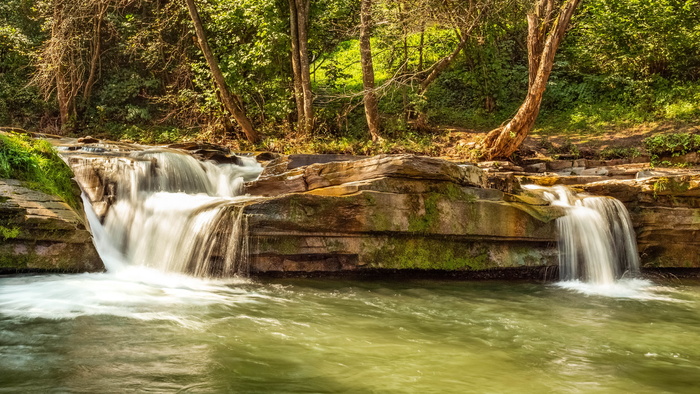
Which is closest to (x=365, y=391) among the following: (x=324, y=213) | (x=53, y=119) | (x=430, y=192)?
(x=324, y=213)

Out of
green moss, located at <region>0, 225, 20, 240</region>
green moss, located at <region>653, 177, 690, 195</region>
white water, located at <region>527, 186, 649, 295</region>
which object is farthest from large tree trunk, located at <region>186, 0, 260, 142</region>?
green moss, located at <region>653, 177, 690, 195</region>

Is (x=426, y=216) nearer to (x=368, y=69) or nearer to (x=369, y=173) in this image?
(x=369, y=173)

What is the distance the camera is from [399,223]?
873 centimetres

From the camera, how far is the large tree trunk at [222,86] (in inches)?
715

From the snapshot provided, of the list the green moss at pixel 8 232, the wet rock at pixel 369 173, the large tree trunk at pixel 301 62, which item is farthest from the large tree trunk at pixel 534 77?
the green moss at pixel 8 232

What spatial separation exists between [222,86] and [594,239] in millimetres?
13789

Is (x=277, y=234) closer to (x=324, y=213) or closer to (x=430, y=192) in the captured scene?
(x=324, y=213)

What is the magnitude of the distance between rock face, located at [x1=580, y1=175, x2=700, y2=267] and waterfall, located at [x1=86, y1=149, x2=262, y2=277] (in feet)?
22.8

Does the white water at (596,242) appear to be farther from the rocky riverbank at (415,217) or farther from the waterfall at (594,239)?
the rocky riverbank at (415,217)

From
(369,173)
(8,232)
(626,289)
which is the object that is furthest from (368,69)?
(8,232)

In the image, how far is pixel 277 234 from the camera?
8.40 metres

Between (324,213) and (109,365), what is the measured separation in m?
4.43

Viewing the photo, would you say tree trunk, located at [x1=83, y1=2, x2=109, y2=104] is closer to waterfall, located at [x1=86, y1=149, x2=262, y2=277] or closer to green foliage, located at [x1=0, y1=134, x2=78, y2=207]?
waterfall, located at [x1=86, y1=149, x2=262, y2=277]

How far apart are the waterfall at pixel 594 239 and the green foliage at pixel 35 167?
8.15m
